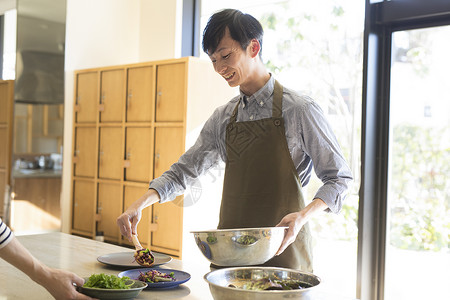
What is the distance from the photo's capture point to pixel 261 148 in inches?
80.1

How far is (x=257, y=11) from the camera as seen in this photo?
14.7 feet

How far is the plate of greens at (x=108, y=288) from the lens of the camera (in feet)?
4.73

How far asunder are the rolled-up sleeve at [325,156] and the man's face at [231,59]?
0.26 metres

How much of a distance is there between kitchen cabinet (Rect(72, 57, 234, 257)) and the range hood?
0.94 ft

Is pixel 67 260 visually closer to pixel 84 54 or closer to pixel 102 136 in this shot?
pixel 102 136

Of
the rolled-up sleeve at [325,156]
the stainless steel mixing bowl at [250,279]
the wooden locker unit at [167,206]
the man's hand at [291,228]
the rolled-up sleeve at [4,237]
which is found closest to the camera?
the stainless steel mixing bowl at [250,279]

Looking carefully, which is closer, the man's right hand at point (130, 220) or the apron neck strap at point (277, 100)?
the man's right hand at point (130, 220)

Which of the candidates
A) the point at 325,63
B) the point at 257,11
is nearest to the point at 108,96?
the point at 257,11

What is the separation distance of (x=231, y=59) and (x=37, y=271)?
0.99 metres

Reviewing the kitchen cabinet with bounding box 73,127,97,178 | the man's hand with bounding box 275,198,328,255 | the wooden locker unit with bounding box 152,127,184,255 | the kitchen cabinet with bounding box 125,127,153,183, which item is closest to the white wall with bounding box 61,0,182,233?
the kitchen cabinet with bounding box 73,127,97,178

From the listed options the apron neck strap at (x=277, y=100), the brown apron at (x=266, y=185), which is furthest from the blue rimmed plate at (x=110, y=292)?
the apron neck strap at (x=277, y=100)

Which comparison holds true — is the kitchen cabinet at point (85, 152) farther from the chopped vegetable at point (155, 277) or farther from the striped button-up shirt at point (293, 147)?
the chopped vegetable at point (155, 277)

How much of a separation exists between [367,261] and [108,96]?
8.40ft

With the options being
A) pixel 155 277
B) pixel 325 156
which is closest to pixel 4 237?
pixel 155 277
